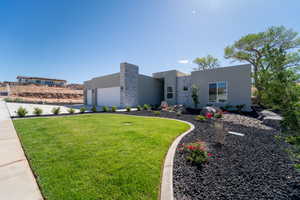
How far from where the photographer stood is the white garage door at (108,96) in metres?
15.2

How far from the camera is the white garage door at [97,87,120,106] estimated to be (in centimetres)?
1520

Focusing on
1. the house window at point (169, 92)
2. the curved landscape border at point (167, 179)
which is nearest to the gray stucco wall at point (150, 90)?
the house window at point (169, 92)

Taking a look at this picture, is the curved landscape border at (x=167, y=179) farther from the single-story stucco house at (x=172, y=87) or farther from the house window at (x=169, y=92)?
the house window at (x=169, y=92)

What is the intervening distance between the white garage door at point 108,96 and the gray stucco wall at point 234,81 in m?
10.3

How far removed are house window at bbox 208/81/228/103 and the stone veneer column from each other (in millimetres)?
8708

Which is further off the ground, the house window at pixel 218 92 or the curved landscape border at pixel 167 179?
the house window at pixel 218 92

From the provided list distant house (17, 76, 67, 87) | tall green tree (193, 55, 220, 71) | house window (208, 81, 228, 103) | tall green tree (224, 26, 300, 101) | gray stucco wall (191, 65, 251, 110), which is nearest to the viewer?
gray stucco wall (191, 65, 251, 110)

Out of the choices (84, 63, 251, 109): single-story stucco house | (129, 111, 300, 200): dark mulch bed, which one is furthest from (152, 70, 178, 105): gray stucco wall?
(129, 111, 300, 200): dark mulch bed

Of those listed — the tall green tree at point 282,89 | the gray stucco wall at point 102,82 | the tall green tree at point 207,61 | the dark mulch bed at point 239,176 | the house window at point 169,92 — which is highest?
the tall green tree at point 207,61

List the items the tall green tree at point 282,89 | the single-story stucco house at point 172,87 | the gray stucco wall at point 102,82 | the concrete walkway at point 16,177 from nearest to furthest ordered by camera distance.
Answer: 1. the tall green tree at point 282,89
2. the concrete walkway at point 16,177
3. the single-story stucco house at point 172,87
4. the gray stucco wall at point 102,82

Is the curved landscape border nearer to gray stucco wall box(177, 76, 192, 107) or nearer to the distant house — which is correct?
gray stucco wall box(177, 76, 192, 107)

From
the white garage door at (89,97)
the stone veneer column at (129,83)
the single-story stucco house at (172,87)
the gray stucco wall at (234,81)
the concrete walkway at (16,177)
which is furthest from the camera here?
the white garage door at (89,97)

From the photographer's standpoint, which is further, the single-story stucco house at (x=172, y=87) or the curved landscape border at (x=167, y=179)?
the single-story stucco house at (x=172, y=87)

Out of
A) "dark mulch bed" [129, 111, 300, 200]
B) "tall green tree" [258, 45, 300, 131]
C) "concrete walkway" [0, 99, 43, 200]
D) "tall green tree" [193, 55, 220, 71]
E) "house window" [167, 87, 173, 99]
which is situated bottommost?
"dark mulch bed" [129, 111, 300, 200]
